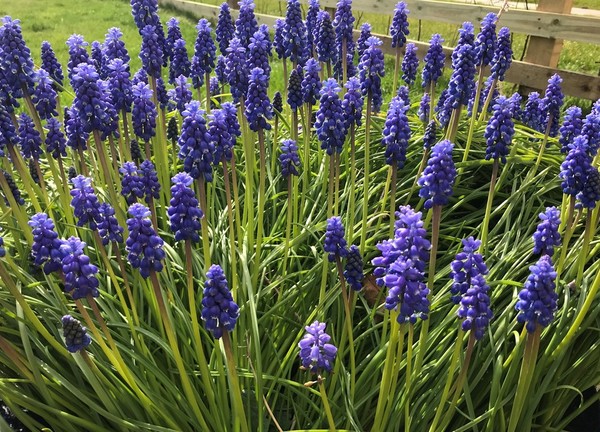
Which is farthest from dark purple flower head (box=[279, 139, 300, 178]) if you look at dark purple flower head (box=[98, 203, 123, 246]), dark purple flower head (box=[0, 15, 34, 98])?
dark purple flower head (box=[0, 15, 34, 98])

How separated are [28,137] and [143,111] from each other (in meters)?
0.78

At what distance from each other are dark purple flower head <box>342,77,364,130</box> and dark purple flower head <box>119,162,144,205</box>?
1.40 metres

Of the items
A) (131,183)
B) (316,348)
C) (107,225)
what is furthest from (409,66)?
(316,348)

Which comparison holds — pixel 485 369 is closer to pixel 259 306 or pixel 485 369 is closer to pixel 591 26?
pixel 259 306

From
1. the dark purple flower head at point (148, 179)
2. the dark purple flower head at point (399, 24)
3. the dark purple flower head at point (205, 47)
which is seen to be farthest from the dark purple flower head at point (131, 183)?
the dark purple flower head at point (399, 24)

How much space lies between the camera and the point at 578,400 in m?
3.64

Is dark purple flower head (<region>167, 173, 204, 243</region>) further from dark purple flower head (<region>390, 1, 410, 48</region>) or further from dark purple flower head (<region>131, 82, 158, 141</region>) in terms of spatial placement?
dark purple flower head (<region>390, 1, 410, 48</region>)

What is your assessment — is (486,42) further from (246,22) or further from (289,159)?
(289,159)

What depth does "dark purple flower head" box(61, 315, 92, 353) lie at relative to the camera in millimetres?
2434

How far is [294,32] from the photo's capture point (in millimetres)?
4941

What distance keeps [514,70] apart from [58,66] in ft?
23.5

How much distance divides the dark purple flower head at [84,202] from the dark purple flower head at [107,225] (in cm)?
5

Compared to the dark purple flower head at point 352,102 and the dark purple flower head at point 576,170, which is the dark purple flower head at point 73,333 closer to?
the dark purple flower head at point 352,102

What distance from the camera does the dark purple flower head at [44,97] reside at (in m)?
3.92
